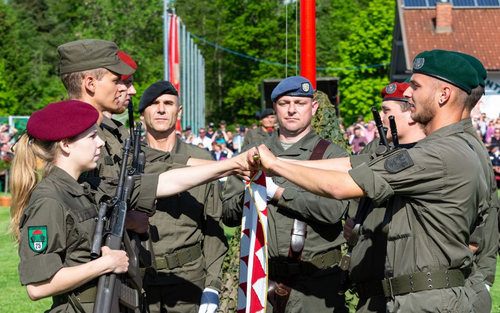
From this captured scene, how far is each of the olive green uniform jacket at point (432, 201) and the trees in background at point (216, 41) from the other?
135 ft

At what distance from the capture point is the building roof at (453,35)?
35531 millimetres

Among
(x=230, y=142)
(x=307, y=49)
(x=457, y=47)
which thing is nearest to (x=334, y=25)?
(x=457, y=47)

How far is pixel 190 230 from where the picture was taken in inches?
219

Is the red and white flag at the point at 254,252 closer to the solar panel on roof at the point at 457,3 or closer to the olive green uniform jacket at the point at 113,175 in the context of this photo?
the olive green uniform jacket at the point at 113,175

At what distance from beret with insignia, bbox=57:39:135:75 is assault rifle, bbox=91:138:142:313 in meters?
0.77

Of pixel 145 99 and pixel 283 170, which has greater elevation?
pixel 145 99

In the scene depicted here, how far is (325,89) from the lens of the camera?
933 inches

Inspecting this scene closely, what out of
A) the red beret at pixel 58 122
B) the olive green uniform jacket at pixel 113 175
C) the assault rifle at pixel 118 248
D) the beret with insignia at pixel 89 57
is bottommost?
the assault rifle at pixel 118 248

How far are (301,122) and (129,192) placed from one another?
1978 millimetres

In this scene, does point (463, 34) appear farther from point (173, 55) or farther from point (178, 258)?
point (178, 258)

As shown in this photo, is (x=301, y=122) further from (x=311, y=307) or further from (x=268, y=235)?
(x=311, y=307)

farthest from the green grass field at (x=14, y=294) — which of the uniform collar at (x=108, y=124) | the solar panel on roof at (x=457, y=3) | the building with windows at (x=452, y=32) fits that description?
the solar panel on roof at (x=457, y=3)

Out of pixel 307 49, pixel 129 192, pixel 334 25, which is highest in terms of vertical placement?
pixel 334 25

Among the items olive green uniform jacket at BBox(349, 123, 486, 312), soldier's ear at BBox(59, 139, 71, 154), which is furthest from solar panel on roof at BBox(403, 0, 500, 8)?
soldier's ear at BBox(59, 139, 71, 154)
